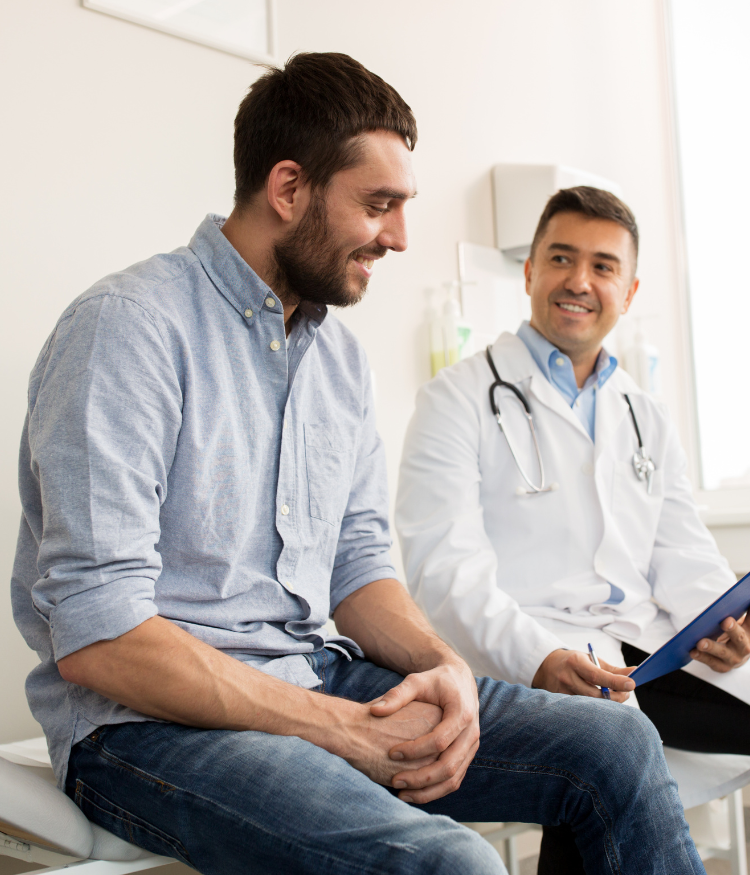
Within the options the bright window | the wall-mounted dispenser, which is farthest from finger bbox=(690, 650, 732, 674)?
the bright window

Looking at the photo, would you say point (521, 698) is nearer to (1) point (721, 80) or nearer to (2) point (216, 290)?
(2) point (216, 290)

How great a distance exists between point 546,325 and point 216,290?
0.91 meters

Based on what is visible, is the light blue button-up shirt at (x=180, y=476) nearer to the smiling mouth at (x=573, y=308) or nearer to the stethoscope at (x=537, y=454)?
the stethoscope at (x=537, y=454)

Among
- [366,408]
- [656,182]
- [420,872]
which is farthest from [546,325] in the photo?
[656,182]

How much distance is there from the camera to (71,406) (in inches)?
34.5

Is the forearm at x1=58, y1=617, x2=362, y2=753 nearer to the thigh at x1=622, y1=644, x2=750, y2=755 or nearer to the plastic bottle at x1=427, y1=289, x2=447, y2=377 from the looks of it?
the thigh at x1=622, y1=644, x2=750, y2=755

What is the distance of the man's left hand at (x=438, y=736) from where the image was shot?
0.92m

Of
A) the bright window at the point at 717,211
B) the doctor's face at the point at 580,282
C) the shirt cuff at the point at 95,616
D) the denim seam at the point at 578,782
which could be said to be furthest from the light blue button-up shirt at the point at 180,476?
the bright window at the point at 717,211

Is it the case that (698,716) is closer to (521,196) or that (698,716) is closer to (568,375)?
(568,375)

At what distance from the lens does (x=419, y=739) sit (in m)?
0.93

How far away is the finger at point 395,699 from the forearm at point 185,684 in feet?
0.18

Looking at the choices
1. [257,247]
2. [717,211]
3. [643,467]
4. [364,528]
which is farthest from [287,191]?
[717,211]

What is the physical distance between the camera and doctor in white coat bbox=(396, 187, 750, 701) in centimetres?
145

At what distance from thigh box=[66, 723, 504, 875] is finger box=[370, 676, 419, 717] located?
0.28 feet
